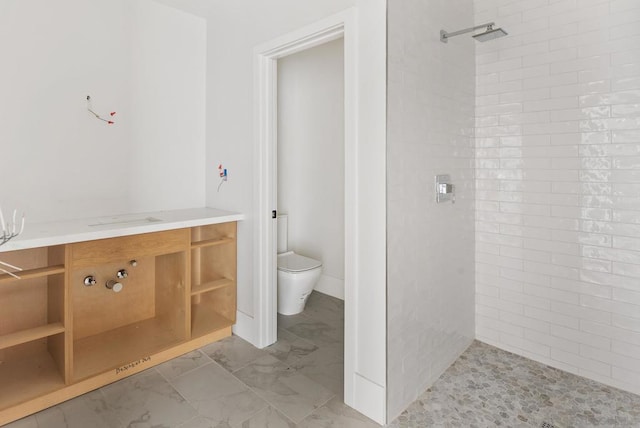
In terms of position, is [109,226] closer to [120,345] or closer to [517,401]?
[120,345]

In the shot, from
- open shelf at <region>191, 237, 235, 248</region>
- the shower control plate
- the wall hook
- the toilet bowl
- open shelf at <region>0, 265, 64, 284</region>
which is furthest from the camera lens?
the toilet bowl

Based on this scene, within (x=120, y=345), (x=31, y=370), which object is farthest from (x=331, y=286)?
(x=31, y=370)

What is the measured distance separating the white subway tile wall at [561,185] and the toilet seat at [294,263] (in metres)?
1.31

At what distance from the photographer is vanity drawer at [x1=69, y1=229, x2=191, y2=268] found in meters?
1.89

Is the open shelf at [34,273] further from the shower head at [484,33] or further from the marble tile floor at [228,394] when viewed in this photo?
the shower head at [484,33]

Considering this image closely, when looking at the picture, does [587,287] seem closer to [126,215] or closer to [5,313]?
[126,215]

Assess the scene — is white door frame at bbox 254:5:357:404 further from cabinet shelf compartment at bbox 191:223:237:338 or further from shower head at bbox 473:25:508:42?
shower head at bbox 473:25:508:42

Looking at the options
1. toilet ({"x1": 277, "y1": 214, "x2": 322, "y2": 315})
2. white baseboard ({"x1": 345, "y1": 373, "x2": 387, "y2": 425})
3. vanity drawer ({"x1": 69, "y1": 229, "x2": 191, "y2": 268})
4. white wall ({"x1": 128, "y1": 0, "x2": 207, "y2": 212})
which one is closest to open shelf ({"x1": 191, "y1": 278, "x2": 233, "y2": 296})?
vanity drawer ({"x1": 69, "y1": 229, "x2": 191, "y2": 268})

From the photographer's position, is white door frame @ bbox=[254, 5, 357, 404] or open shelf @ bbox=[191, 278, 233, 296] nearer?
white door frame @ bbox=[254, 5, 357, 404]

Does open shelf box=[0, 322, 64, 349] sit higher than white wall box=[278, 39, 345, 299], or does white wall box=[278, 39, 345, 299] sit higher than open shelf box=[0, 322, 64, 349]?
white wall box=[278, 39, 345, 299]

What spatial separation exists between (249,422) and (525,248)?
2008mm

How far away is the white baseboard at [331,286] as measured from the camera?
137 inches

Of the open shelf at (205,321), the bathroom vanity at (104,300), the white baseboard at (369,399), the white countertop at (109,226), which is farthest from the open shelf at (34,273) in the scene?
the white baseboard at (369,399)

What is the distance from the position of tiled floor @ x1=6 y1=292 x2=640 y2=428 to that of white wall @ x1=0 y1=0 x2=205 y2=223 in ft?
3.77
